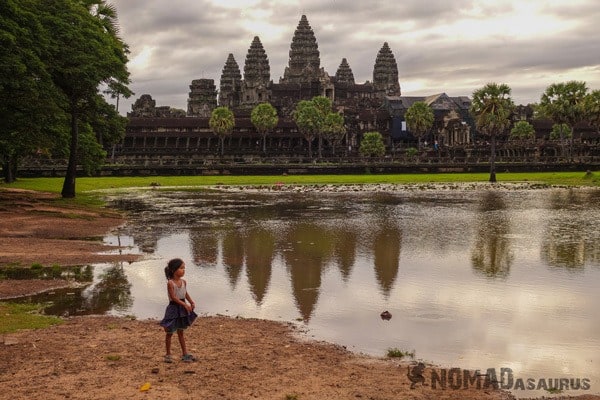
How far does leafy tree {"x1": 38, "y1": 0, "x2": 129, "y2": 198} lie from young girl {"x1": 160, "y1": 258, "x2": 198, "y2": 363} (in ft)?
90.4

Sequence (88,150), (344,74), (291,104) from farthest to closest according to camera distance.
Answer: (344,74), (291,104), (88,150)

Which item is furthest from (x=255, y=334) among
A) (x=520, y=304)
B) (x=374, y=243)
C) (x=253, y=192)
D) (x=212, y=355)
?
(x=253, y=192)

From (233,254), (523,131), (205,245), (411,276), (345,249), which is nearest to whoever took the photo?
(411,276)

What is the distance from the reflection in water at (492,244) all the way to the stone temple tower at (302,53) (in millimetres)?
135279

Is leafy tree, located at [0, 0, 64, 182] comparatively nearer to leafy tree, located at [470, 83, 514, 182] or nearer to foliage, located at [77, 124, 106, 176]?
foliage, located at [77, 124, 106, 176]

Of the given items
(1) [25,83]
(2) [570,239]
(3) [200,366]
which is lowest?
(2) [570,239]

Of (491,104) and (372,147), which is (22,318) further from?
(372,147)

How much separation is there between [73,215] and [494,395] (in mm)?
25882

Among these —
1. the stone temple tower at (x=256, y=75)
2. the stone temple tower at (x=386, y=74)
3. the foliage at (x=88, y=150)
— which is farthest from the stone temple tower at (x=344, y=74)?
the foliage at (x=88, y=150)

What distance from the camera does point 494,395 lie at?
9383mm

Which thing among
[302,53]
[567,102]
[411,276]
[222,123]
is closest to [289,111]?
[302,53]

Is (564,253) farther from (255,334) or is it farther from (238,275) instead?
(255,334)

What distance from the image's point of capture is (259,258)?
69.3 ft

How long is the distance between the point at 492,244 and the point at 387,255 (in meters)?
4.45
